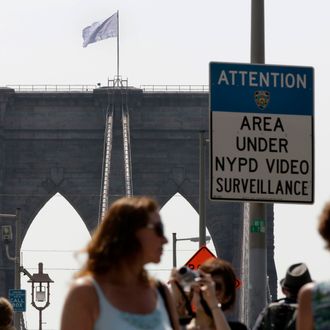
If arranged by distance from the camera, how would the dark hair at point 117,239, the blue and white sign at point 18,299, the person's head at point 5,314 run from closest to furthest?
the dark hair at point 117,239, the person's head at point 5,314, the blue and white sign at point 18,299

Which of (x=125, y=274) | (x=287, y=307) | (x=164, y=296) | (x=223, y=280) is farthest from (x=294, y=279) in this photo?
(x=125, y=274)

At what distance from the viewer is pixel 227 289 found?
1026cm

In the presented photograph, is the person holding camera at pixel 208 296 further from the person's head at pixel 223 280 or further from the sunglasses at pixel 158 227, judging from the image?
the sunglasses at pixel 158 227

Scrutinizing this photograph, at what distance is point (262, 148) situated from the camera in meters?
14.6

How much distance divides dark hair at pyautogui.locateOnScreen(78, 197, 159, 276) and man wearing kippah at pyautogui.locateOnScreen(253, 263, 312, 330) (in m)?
2.82

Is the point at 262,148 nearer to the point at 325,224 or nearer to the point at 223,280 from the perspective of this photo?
the point at 223,280

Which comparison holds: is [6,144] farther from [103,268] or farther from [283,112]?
[103,268]

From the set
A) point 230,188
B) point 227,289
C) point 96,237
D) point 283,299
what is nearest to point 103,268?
point 96,237

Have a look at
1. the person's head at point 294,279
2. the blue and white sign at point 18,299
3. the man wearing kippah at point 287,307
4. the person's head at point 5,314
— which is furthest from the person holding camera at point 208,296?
the blue and white sign at point 18,299

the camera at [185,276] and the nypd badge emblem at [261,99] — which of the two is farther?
the nypd badge emblem at [261,99]

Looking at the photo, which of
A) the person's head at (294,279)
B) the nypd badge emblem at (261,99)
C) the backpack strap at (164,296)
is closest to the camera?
the backpack strap at (164,296)

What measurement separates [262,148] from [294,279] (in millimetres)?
4099

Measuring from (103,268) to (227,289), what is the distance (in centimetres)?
252

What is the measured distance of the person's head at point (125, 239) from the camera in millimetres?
7844
